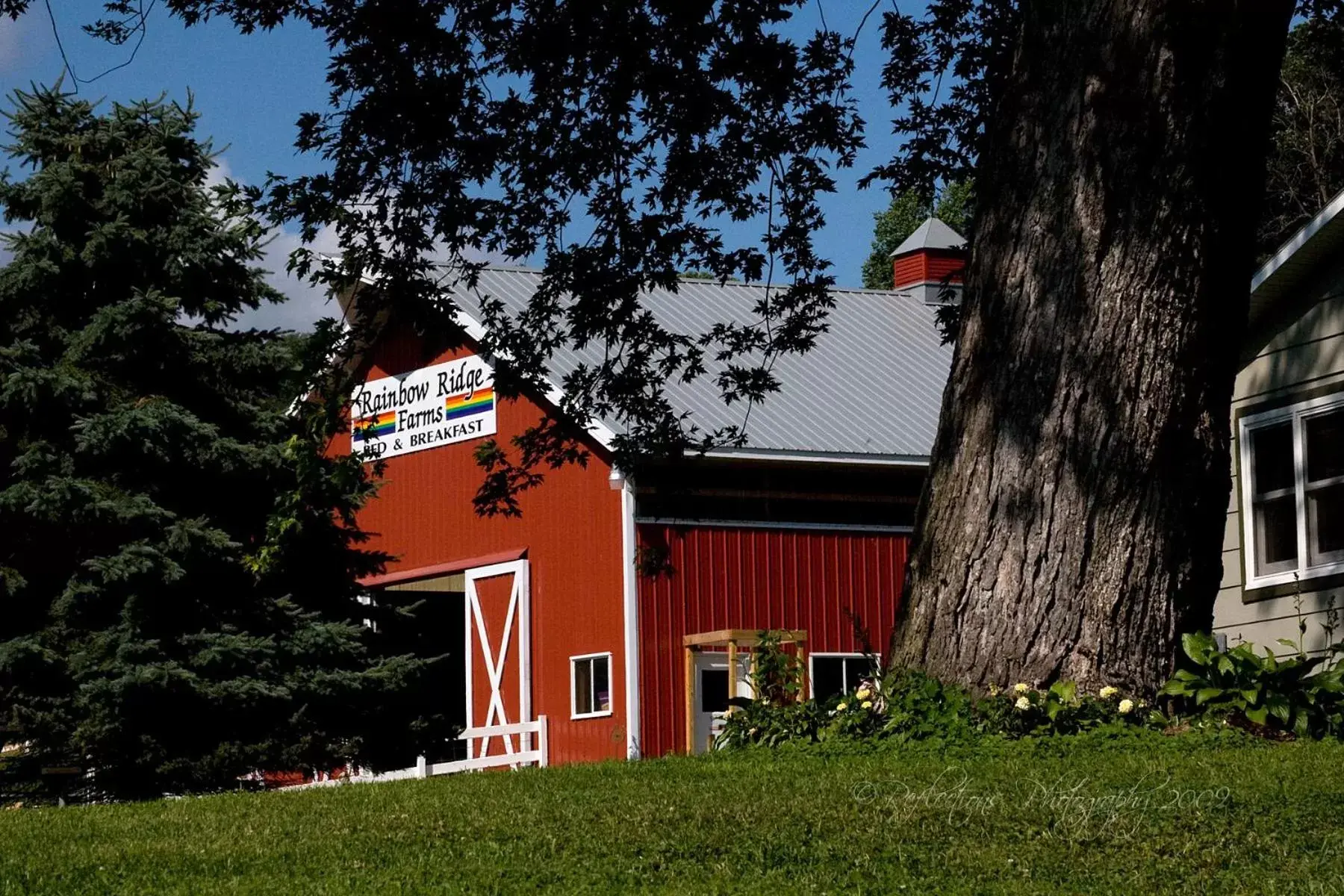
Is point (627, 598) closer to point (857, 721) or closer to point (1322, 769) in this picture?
point (857, 721)

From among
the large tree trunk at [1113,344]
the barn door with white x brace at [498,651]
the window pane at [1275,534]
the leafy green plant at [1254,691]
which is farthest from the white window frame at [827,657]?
the large tree trunk at [1113,344]

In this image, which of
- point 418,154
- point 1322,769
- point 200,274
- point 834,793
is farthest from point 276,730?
point 1322,769

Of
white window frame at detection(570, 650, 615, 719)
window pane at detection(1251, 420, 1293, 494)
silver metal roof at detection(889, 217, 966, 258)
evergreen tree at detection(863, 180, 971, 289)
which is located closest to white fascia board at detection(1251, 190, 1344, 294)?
window pane at detection(1251, 420, 1293, 494)

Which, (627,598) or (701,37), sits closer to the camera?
(701,37)

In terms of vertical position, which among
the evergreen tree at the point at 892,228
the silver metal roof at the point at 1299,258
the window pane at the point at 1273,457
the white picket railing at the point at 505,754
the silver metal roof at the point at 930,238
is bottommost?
the white picket railing at the point at 505,754

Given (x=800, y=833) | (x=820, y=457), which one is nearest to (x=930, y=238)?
(x=820, y=457)

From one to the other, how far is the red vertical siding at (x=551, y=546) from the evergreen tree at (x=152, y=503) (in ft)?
12.3

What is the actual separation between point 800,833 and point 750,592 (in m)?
15.6

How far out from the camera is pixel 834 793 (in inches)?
353

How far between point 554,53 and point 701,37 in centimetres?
108

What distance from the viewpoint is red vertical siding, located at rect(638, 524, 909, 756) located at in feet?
74.4

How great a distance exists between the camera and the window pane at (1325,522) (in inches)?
605

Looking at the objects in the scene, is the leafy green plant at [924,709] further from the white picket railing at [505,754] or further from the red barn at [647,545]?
the white picket railing at [505,754]

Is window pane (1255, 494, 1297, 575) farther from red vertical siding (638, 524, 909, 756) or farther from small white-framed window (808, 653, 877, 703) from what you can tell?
small white-framed window (808, 653, 877, 703)
